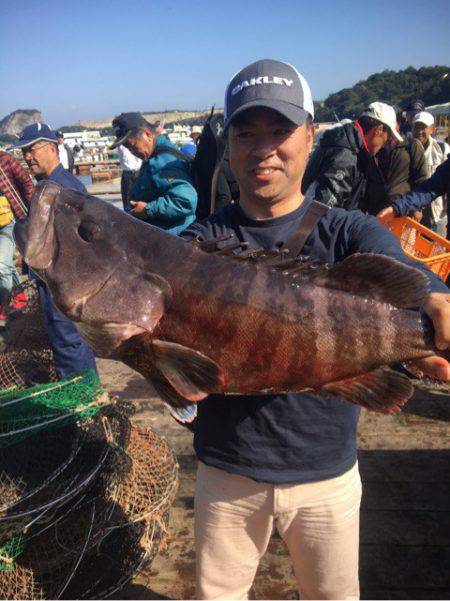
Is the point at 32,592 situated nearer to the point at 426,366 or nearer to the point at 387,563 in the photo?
the point at 387,563

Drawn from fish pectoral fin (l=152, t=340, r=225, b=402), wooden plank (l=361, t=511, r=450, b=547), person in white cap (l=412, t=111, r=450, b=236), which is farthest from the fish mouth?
person in white cap (l=412, t=111, r=450, b=236)

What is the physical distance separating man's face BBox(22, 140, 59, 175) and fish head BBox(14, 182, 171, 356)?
4.07 m

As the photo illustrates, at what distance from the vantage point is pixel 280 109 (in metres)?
2.00

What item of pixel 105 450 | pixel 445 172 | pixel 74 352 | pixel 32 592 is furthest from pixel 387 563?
pixel 445 172

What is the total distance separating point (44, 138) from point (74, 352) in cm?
270

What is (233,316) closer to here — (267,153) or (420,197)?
(267,153)

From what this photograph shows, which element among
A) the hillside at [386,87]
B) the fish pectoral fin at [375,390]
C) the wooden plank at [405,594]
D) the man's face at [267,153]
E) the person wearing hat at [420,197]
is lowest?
the wooden plank at [405,594]

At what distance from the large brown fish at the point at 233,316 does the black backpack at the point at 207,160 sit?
3.70m

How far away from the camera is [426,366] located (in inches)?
72.5

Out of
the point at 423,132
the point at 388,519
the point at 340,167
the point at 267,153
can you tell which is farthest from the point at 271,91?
the point at 423,132

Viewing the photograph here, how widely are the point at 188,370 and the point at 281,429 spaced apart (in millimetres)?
633

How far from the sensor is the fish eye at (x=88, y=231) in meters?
1.91

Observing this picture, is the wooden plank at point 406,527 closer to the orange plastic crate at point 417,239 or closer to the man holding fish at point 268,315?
the man holding fish at point 268,315

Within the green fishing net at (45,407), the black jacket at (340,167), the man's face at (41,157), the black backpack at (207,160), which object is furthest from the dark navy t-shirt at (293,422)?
the man's face at (41,157)
